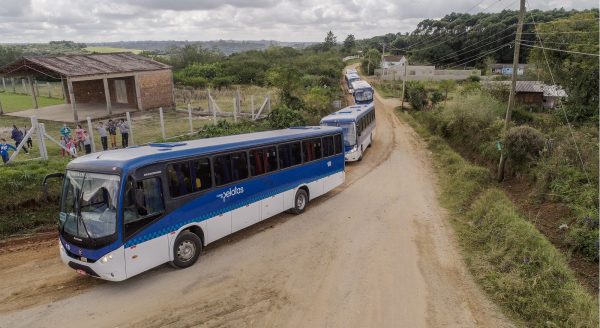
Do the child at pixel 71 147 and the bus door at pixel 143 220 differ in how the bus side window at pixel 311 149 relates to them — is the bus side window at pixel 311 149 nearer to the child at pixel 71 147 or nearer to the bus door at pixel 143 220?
the bus door at pixel 143 220

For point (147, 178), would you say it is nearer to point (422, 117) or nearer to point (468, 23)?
point (422, 117)

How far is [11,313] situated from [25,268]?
190cm

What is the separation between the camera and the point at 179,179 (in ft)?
30.2

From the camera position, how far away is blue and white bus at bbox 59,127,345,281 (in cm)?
794

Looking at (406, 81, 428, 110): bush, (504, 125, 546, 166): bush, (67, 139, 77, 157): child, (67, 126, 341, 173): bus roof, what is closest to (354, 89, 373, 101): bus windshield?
(406, 81, 428, 110): bush

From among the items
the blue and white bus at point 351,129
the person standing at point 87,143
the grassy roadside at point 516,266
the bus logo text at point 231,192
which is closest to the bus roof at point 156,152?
the bus logo text at point 231,192

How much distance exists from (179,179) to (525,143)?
14774 millimetres

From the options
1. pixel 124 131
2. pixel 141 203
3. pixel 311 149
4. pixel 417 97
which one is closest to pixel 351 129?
pixel 311 149

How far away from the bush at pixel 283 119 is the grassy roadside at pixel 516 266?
1151 centimetres

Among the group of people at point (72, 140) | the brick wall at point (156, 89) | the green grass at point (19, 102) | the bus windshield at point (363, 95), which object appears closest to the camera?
the group of people at point (72, 140)

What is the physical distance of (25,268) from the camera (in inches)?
366

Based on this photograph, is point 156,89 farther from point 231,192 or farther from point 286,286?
point 286,286

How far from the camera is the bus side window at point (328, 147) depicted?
581 inches

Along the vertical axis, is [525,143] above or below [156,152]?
below
